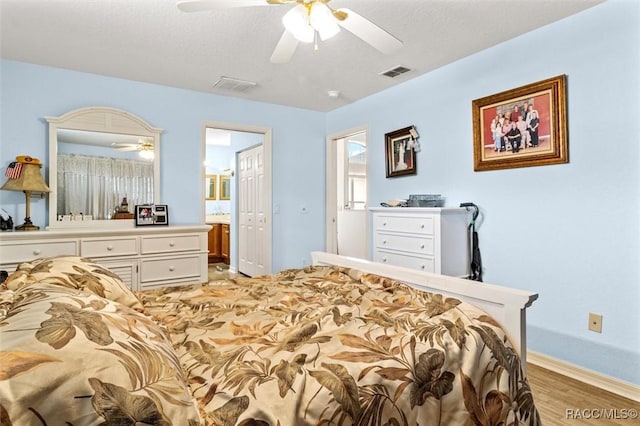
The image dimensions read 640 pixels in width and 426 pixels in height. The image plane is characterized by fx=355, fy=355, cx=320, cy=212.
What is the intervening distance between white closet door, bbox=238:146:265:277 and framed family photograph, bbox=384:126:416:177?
6.21 ft

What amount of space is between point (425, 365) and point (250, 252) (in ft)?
15.6

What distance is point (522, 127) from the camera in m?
2.80

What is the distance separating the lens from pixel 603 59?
7.74ft

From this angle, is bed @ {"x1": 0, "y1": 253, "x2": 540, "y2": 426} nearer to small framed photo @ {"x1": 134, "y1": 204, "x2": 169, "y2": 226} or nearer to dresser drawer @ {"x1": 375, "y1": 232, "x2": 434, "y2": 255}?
dresser drawer @ {"x1": 375, "y1": 232, "x2": 434, "y2": 255}

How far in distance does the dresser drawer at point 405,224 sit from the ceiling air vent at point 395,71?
1.45m

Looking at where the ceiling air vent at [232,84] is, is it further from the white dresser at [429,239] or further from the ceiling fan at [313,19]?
the white dresser at [429,239]

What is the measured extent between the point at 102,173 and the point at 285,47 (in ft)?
8.64

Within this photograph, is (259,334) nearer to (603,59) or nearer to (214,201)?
(603,59)

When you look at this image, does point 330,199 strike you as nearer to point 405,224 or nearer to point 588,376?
point 405,224

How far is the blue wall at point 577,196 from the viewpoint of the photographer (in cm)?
225

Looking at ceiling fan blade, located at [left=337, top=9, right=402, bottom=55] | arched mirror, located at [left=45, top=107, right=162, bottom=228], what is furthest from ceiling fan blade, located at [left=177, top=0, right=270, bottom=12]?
arched mirror, located at [left=45, top=107, right=162, bottom=228]

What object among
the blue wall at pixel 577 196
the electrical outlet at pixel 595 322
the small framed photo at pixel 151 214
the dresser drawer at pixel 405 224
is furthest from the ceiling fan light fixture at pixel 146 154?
the electrical outlet at pixel 595 322

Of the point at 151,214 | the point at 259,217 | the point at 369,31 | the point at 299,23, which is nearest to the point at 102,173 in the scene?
the point at 151,214

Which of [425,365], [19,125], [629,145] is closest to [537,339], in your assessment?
[629,145]
